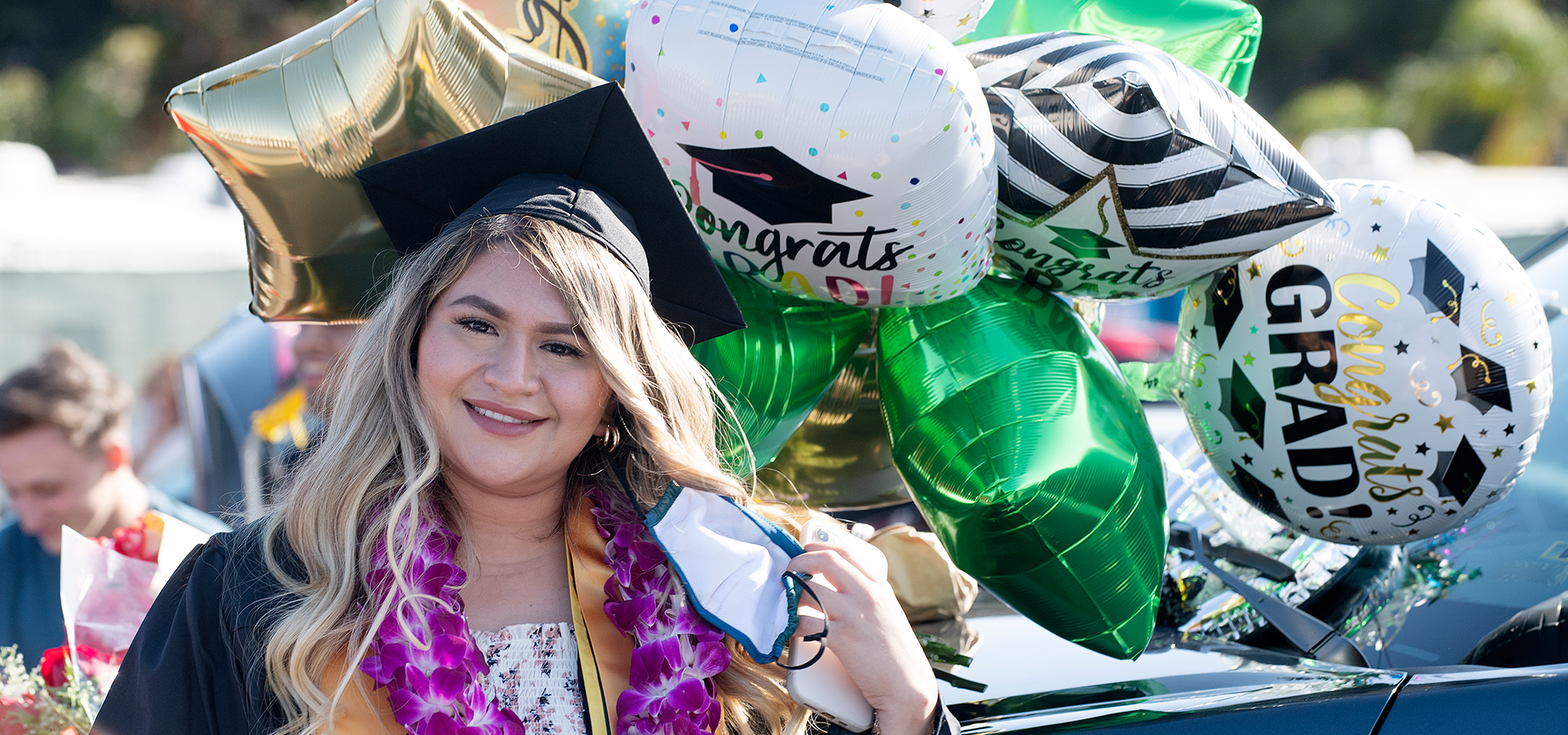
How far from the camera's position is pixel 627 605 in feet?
5.71

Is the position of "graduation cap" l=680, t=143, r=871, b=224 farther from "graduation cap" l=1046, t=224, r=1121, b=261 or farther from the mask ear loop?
the mask ear loop

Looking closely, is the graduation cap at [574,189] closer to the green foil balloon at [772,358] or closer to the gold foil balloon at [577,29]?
the green foil balloon at [772,358]

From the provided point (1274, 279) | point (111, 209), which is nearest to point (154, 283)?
point (111, 209)

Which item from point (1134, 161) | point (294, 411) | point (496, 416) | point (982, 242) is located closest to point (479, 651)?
point (496, 416)

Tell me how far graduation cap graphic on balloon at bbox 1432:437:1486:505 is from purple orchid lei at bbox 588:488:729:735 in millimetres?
1134

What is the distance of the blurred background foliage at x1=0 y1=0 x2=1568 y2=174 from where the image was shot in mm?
21516

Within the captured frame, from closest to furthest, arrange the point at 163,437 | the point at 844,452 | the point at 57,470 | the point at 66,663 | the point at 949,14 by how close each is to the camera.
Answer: the point at 949,14, the point at 66,663, the point at 844,452, the point at 57,470, the point at 163,437

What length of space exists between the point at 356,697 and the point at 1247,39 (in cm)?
187

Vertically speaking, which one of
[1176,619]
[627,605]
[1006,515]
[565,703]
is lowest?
[1176,619]

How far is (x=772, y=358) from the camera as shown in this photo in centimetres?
190

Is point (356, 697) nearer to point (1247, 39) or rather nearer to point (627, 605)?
point (627, 605)

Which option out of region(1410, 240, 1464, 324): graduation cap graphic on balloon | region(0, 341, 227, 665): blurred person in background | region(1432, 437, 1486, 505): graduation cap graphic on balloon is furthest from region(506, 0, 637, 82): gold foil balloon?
region(0, 341, 227, 665): blurred person in background

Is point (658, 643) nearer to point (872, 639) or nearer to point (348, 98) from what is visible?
point (872, 639)

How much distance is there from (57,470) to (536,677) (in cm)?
239
